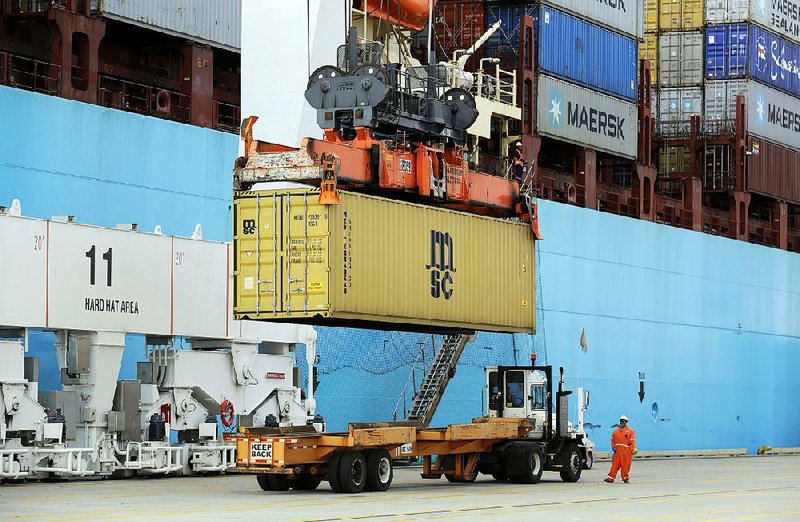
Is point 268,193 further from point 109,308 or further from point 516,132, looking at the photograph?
point 516,132

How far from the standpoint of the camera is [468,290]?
28812mm

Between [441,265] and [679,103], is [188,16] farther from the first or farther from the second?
[679,103]

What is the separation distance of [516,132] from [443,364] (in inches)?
510

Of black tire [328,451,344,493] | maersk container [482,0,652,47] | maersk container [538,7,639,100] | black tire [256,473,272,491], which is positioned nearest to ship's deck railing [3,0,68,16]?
black tire [256,473,272,491]

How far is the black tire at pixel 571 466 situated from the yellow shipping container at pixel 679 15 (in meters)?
32.7

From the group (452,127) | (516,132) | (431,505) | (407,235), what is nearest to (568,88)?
(516,132)

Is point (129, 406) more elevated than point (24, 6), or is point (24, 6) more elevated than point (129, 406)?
point (24, 6)

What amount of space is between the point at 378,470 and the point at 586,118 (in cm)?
2724

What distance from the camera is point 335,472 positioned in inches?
971

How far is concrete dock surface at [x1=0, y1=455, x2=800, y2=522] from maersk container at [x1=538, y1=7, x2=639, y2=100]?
20.3 meters

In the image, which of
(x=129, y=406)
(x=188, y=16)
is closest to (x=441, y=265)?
(x=129, y=406)

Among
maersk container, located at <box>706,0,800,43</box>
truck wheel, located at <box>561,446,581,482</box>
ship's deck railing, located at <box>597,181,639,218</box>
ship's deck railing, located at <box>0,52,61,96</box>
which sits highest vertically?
maersk container, located at <box>706,0,800,43</box>

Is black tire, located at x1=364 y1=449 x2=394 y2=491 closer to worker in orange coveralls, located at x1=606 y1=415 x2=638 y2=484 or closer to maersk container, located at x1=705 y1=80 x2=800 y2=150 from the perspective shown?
worker in orange coveralls, located at x1=606 y1=415 x2=638 y2=484

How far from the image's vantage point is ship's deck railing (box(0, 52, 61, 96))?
1291 inches
